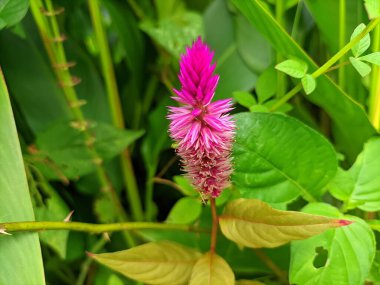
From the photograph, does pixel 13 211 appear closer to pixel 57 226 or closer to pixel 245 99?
pixel 57 226

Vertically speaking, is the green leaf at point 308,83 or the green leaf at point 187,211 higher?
the green leaf at point 308,83

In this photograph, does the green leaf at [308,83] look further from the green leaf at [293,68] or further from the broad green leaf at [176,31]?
the broad green leaf at [176,31]

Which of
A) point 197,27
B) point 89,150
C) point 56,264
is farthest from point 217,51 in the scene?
point 56,264

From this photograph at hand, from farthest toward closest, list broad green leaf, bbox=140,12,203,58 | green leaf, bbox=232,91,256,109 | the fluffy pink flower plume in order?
broad green leaf, bbox=140,12,203,58 → green leaf, bbox=232,91,256,109 → the fluffy pink flower plume

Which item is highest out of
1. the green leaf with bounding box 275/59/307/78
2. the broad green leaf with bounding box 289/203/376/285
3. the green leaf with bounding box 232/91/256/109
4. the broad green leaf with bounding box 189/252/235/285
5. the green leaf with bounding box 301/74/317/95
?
the green leaf with bounding box 275/59/307/78

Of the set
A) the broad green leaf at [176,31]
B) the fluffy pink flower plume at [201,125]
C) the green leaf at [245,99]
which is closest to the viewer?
the fluffy pink flower plume at [201,125]

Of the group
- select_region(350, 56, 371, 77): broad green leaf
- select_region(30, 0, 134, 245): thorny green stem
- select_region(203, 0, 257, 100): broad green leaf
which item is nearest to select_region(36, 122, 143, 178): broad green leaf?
select_region(30, 0, 134, 245): thorny green stem

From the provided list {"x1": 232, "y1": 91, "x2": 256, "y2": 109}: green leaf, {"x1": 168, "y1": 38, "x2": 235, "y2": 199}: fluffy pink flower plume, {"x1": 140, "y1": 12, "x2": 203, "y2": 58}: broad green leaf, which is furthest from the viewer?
{"x1": 140, "y1": 12, "x2": 203, "y2": 58}: broad green leaf

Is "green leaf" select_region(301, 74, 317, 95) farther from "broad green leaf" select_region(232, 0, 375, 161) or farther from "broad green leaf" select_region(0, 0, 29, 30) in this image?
"broad green leaf" select_region(0, 0, 29, 30)

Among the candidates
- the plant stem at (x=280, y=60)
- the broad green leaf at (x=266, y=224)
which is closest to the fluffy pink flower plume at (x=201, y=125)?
the broad green leaf at (x=266, y=224)
